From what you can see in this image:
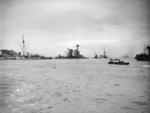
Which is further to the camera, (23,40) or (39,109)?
(23,40)

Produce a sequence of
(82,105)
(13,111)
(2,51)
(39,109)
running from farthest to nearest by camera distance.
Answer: (2,51) < (82,105) < (39,109) < (13,111)

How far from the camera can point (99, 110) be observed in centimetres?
716

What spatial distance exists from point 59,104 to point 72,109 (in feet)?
4.14

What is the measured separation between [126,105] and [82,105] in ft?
10.1

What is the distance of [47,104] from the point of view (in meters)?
7.89

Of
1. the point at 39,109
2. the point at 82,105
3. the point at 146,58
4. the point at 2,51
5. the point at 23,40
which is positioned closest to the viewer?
the point at 39,109

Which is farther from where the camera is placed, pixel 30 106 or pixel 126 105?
pixel 126 105

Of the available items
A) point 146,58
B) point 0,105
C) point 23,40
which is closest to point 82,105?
point 0,105

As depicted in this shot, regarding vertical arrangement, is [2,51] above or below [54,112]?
above

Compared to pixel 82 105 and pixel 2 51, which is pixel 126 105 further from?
pixel 2 51

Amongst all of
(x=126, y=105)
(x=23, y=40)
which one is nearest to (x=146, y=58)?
(x=126, y=105)

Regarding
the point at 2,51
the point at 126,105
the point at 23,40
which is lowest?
the point at 126,105

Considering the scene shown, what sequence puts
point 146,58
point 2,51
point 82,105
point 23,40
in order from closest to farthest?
point 82,105, point 146,58, point 23,40, point 2,51

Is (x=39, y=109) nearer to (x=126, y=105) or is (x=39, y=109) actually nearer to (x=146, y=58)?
(x=126, y=105)
